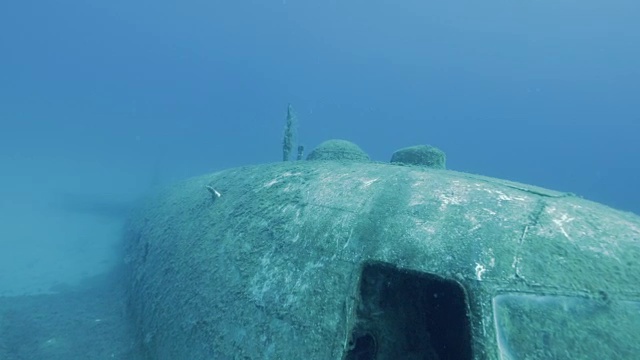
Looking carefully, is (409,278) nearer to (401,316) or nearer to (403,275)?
(403,275)

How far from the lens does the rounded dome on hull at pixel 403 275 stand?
2.39 m

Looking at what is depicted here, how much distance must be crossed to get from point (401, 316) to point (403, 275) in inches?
13.8

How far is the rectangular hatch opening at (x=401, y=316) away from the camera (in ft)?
9.27

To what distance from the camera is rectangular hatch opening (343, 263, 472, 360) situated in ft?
9.27

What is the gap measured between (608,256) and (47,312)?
933cm

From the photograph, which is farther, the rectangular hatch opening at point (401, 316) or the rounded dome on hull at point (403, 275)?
the rectangular hatch opening at point (401, 316)

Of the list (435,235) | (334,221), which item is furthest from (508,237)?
(334,221)

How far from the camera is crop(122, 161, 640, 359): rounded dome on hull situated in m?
2.39

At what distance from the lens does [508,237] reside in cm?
278

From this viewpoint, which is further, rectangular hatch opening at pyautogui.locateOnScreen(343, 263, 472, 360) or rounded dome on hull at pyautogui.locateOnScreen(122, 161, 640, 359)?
rectangular hatch opening at pyautogui.locateOnScreen(343, 263, 472, 360)

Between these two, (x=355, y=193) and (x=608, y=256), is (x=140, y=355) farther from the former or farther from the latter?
(x=608, y=256)

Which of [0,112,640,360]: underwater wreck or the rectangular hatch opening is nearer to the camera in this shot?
[0,112,640,360]: underwater wreck

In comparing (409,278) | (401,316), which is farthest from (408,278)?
(401,316)

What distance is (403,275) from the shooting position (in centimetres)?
307
